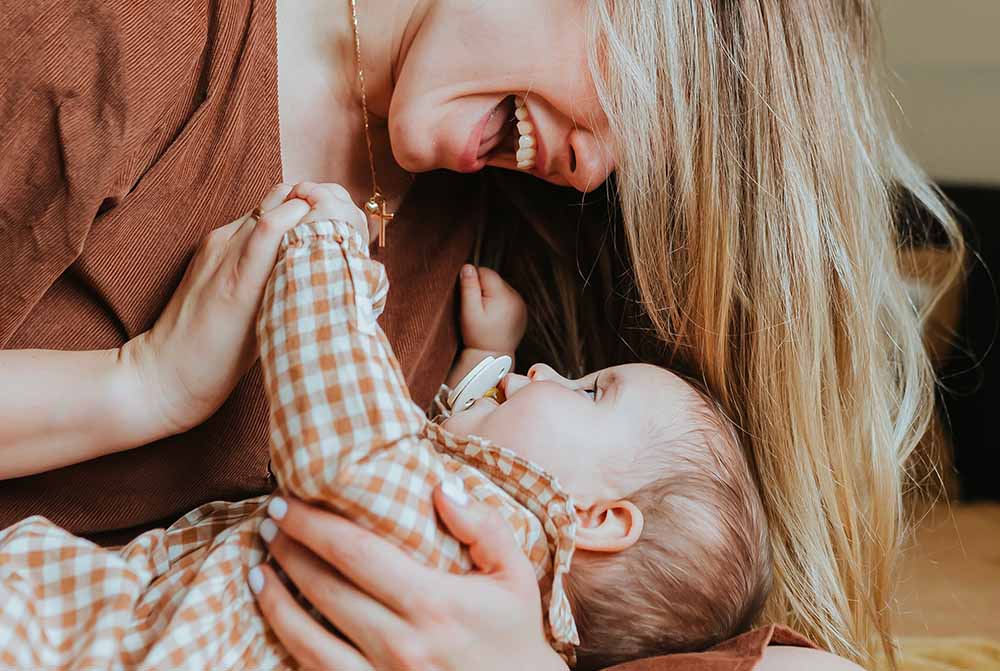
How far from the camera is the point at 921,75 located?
2.96 metres

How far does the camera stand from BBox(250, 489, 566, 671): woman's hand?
86cm

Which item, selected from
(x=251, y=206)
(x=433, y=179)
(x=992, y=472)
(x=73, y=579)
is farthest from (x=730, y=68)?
(x=992, y=472)

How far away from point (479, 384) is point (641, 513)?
29 centimetres

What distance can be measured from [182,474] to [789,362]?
29.8 inches

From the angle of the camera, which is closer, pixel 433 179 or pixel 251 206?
pixel 251 206

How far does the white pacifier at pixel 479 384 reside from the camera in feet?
3.95

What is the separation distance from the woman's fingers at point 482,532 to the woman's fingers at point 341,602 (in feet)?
0.31

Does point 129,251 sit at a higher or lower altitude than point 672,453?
higher

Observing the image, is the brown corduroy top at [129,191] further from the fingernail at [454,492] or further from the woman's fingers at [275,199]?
the fingernail at [454,492]

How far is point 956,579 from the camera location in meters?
2.13

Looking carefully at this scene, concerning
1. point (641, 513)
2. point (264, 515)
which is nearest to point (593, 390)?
point (641, 513)

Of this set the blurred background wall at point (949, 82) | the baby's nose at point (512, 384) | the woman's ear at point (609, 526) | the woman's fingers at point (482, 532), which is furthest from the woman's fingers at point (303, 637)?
the blurred background wall at point (949, 82)

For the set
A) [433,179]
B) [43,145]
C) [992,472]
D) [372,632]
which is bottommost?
[992,472]

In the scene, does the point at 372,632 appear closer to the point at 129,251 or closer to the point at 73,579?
the point at 73,579
